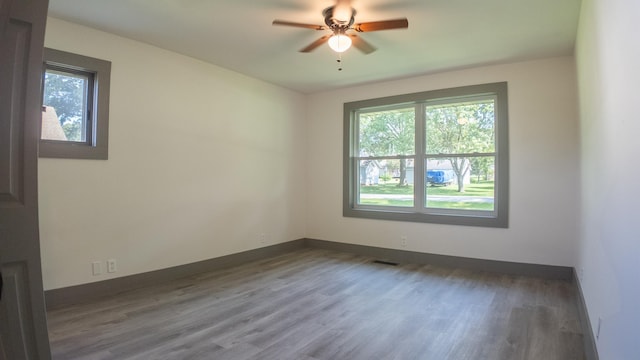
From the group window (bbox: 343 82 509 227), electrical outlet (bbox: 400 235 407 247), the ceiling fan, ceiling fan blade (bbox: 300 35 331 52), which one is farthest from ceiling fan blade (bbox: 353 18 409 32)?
electrical outlet (bbox: 400 235 407 247)

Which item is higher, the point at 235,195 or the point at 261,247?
the point at 235,195

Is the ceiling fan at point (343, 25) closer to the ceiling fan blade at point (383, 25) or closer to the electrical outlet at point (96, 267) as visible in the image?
the ceiling fan blade at point (383, 25)

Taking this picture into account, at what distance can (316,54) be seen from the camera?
405cm

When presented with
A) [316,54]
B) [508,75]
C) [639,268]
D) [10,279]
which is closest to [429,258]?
[508,75]

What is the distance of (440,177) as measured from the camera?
4938 mm

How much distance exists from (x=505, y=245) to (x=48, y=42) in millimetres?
5369

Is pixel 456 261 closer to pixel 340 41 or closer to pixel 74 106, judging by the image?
pixel 340 41

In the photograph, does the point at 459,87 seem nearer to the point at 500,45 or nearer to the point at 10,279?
the point at 500,45

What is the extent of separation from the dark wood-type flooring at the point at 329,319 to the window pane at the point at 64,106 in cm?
161

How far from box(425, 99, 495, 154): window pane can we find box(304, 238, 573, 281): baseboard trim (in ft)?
4.82

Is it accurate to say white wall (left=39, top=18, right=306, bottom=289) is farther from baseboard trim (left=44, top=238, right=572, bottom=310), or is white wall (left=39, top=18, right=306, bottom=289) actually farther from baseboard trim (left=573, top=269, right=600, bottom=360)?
baseboard trim (left=573, top=269, right=600, bottom=360)

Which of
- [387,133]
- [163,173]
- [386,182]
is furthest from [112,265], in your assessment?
[387,133]

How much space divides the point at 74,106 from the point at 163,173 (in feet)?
3.47

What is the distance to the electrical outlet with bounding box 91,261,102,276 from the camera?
335 cm
